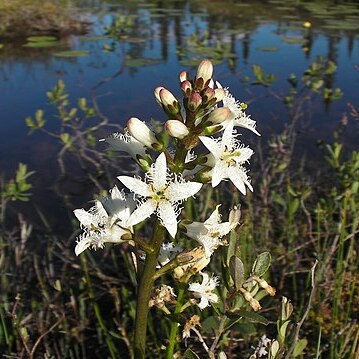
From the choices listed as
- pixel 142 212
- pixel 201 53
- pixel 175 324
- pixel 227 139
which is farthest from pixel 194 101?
pixel 201 53

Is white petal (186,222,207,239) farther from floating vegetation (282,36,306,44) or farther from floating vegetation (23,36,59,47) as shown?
floating vegetation (282,36,306,44)

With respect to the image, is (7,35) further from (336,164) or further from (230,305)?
(230,305)

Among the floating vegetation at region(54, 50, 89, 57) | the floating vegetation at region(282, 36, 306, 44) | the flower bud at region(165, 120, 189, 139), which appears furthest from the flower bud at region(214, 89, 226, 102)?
the floating vegetation at region(282, 36, 306, 44)

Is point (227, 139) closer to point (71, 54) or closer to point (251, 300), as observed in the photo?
point (251, 300)

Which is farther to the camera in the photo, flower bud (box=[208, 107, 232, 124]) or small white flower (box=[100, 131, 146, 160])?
small white flower (box=[100, 131, 146, 160])

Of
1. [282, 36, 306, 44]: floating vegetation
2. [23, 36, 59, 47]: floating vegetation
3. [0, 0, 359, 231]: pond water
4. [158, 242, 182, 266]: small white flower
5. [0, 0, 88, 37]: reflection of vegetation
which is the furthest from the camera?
[0, 0, 88, 37]: reflection of vegetation

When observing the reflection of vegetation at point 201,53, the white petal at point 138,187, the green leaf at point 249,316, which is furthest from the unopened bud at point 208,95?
the reflection of vegetation at point 201,53

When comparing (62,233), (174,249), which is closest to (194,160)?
(174,249)
